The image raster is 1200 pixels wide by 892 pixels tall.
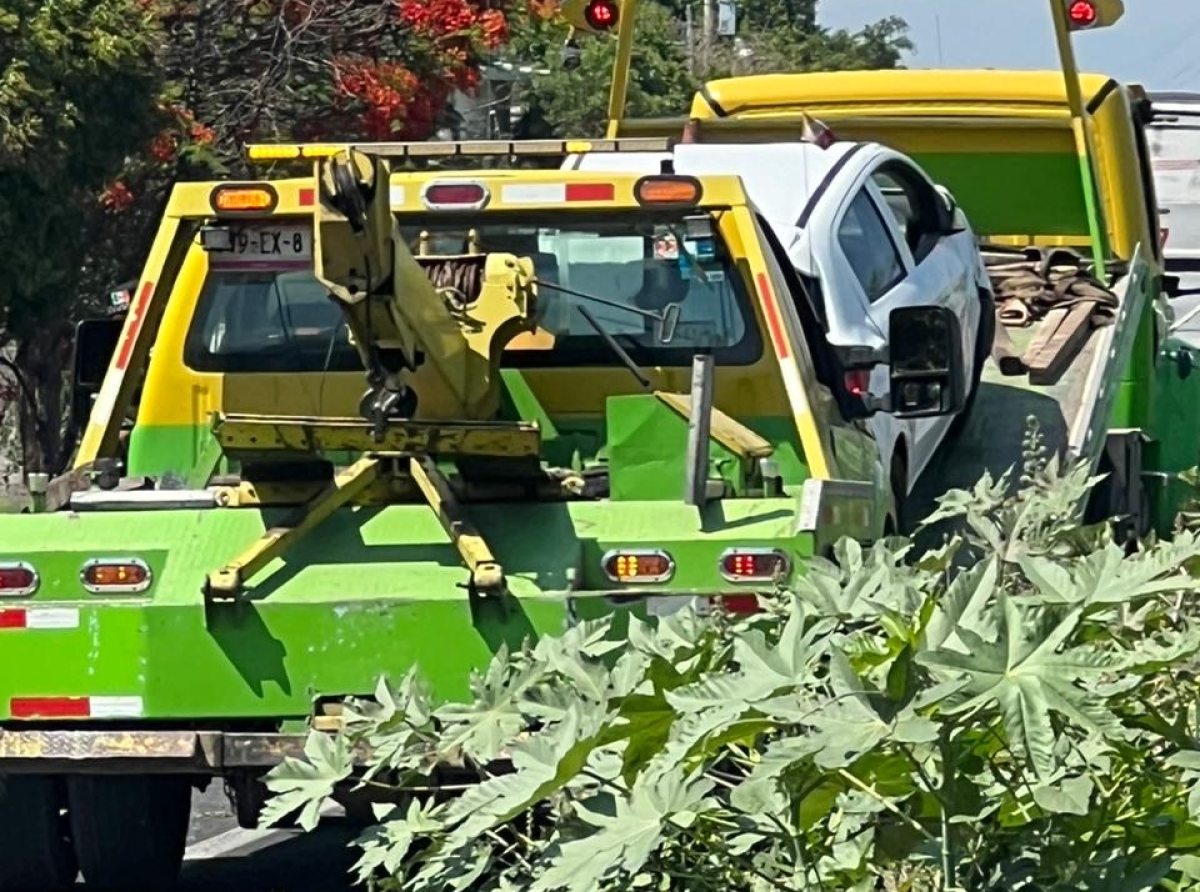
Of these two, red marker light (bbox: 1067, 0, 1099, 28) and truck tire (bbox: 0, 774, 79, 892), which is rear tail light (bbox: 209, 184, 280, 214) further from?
red marker light (bbox: 1067, 0, 1099, 28)

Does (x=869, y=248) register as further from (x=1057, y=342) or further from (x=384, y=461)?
(x=384, y=461)

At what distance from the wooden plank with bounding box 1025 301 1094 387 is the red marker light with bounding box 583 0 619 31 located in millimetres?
3642

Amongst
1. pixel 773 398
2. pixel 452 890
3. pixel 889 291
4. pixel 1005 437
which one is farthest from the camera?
pixel 1005 437

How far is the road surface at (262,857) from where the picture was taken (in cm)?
797

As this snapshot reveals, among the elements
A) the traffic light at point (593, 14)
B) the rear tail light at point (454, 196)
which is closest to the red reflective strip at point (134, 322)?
the rear tail light at point (454, 196)

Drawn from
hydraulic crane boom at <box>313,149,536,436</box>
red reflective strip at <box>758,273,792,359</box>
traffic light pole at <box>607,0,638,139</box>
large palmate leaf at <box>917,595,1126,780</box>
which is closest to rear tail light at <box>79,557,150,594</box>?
hydraulic crane boom at <box>313,149,536,436</box>

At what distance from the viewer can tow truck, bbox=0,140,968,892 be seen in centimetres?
636

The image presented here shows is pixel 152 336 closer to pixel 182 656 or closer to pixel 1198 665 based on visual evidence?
pixel 182 656

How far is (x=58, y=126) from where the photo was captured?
1638 cm

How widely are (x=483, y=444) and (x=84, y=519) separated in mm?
1074

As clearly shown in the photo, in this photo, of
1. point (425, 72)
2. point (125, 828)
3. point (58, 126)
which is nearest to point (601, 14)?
point (58, 126)

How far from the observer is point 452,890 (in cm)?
482

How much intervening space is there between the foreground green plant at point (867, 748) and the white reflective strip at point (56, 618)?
2.30 metres

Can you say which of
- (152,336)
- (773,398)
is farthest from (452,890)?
→ (152,336)
